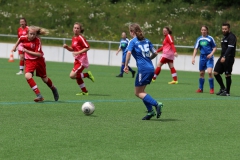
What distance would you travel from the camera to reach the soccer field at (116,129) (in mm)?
7234

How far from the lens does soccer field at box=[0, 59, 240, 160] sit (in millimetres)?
7234

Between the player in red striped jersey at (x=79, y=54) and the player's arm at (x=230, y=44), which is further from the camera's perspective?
the player's arm at (x=230, y=44)

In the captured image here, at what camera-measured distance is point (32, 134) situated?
839 cm

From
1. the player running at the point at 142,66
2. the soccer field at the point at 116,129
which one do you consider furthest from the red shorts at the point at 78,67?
the player running at the point at 142,66

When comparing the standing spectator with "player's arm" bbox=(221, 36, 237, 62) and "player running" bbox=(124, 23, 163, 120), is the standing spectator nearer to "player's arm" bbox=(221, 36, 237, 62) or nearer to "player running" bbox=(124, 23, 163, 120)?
"player's arm" bbox=(221, 36, 237, 62)

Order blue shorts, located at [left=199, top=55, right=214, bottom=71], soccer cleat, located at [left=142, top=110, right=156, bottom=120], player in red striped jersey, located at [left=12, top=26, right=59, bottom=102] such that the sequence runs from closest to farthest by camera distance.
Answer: soccer cleat, located at [left=142, top=110, right=156, bottom=120]
player in red striped jersey, located at [left=12, top=26, right=59, bottom=102]
blue shorts, located at [left=199, top=55, right=214, bottom=71]

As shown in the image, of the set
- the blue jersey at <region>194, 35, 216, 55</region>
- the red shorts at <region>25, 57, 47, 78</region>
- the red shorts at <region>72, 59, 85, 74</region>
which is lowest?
the red shorts at <region>72, 59, 85, 74</region>

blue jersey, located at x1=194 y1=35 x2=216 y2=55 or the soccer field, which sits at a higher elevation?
blue jersey, located at x1=194 y1=35 x2=216 y2=55

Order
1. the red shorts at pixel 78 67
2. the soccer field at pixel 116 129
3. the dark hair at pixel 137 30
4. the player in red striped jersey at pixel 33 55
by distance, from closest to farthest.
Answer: the soccer field at pixel 116 129 < the dark hair at pixel 137 30 < the player in red striped jersey at pixel 33 55 < the red shorts at pixel 78 67

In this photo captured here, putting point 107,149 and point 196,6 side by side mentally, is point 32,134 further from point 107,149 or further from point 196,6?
point 196,6

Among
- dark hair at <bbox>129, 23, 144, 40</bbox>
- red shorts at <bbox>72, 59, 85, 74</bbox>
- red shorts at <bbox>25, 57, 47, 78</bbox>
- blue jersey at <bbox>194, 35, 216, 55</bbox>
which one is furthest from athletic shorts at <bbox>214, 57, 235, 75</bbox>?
dark hair at <bbox>129, 23, 144, 40</bbox>

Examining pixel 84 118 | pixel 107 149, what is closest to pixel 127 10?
pixel 84 118

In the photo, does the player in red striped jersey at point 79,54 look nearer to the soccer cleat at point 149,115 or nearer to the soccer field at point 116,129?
the soccer field at point 116,129

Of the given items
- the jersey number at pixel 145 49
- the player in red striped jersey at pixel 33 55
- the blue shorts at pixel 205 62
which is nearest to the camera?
the jersey number at pixel 145 49
